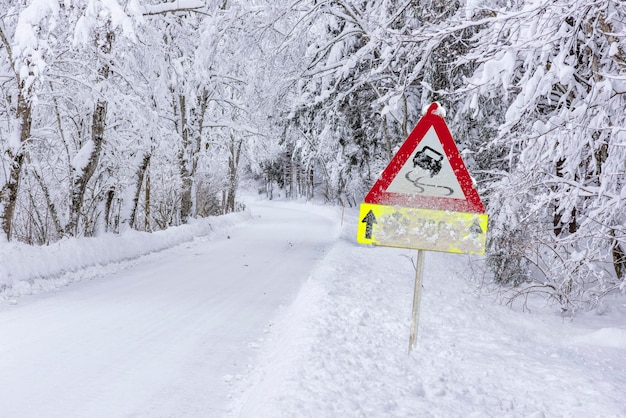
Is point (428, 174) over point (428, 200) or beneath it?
over

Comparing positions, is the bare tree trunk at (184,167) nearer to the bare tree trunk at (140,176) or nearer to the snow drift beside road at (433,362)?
the bare tree trunk at (140,176)

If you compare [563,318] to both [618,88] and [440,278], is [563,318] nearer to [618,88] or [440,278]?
[440,278]

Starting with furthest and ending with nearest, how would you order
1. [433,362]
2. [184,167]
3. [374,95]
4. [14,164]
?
1. [184,167]
2. [374,95]
3. [14,164]
4. [433,362]

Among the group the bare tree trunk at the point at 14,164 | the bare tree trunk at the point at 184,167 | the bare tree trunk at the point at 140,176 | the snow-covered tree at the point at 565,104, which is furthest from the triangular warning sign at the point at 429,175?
the bare tree trunk at the point at 184,167

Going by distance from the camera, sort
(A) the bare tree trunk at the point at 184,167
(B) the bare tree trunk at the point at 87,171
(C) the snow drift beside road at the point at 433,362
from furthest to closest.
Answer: (A) the bare tree trunk at the point at 184,167 < (B) the bare tree trunk at the point at 87,171 < (C) the snow drift beside road at the point at 433,362

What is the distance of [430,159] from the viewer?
3.91 metres

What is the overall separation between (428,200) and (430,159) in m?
0.34

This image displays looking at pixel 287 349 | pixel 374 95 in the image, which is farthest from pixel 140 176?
pixel 287 349

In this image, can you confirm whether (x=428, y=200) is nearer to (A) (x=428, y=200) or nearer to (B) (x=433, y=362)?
(A) (x=428, y=200)

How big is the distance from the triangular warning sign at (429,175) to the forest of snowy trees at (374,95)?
0.85 metres

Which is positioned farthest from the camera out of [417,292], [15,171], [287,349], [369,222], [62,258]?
[62,258]

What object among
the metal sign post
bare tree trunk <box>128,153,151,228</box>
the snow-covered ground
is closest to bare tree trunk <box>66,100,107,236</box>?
the snow-covered ground

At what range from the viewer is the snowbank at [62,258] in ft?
25.1

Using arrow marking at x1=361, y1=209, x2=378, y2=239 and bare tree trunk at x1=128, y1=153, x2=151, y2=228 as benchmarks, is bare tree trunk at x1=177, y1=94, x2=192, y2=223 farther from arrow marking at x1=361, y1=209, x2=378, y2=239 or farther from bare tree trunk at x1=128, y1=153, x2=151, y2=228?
arrow marking at x1=361, y1=209, x2=378, y2=239
